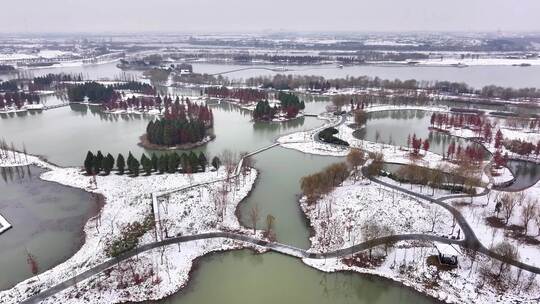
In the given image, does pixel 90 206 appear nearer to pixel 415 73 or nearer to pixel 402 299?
pixel 402 299

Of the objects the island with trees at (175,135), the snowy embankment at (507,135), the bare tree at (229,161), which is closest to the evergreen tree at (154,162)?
the bare tree at (229,161)

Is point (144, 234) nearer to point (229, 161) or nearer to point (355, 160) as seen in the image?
point (229, 161)

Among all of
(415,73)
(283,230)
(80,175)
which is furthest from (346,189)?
(415,73)

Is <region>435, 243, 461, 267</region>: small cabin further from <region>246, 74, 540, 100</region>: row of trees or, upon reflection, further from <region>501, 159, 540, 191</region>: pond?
<region>246, 74, 540, 100</region>: row of trees

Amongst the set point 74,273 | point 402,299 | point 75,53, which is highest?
point 75,53

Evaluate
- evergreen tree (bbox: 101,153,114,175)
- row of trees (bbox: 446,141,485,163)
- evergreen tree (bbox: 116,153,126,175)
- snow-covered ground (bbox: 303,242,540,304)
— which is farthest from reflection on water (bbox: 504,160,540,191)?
evergreen tree (bbox: 101,153,114,175)

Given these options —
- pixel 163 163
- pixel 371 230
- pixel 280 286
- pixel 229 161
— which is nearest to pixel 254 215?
pixel 280 286
